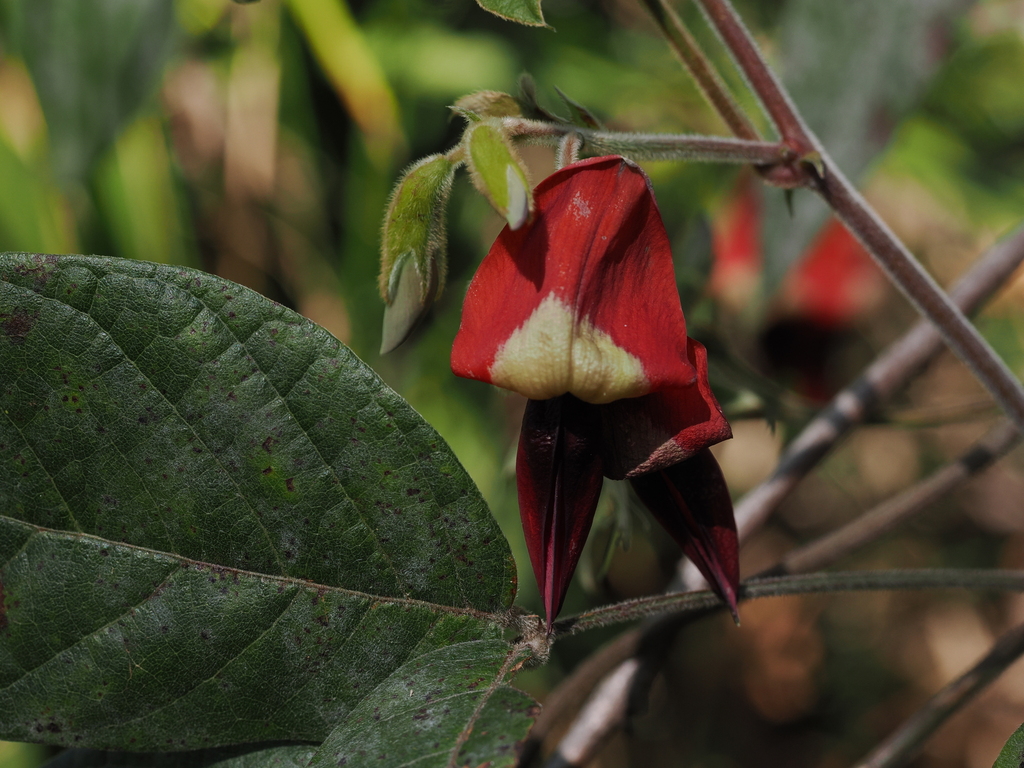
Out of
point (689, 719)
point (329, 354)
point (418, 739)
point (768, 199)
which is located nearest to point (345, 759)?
point (418, 739)

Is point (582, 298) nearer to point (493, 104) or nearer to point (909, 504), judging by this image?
point (493, 104)

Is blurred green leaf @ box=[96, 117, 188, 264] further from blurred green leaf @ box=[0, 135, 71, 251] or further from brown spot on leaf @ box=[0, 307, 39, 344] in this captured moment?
brown spot on leaf @ box=[0, 307, 39, 344]

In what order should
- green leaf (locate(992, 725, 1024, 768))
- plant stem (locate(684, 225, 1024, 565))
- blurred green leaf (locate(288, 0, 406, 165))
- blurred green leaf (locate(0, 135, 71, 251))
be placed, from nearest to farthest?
green leaf (locate(992, 725, 1024, 768)), plant stem (locate(684, 225, 1024, 565)), blurred green leaf (locate(0, 135, 71, 251)), blurred green leaf (locate(288, 0, 406, 165))

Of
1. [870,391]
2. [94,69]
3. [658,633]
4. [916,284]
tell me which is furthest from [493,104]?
[94,69]

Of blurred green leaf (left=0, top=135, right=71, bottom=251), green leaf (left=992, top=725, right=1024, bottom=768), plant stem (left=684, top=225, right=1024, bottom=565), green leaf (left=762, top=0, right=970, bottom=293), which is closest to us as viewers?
green leaf (left=992, top=725, right=1024, bottom=768)

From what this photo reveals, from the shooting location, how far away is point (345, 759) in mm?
372

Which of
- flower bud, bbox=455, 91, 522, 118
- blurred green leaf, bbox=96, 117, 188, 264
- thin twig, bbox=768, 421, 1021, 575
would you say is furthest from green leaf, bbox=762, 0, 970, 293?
blurred green leaf, bbox=96, 117, 188, 264

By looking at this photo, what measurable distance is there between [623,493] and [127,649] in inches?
12.2

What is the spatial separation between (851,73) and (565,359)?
684 millimetres

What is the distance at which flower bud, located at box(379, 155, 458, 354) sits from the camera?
45cm

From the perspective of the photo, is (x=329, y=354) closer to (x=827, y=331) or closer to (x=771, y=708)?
(x=827, y=331)

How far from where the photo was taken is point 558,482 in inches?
16.2

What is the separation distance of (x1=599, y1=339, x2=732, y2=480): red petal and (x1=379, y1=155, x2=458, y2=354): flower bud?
13 cm

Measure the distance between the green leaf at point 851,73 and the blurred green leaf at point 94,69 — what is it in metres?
0.70
